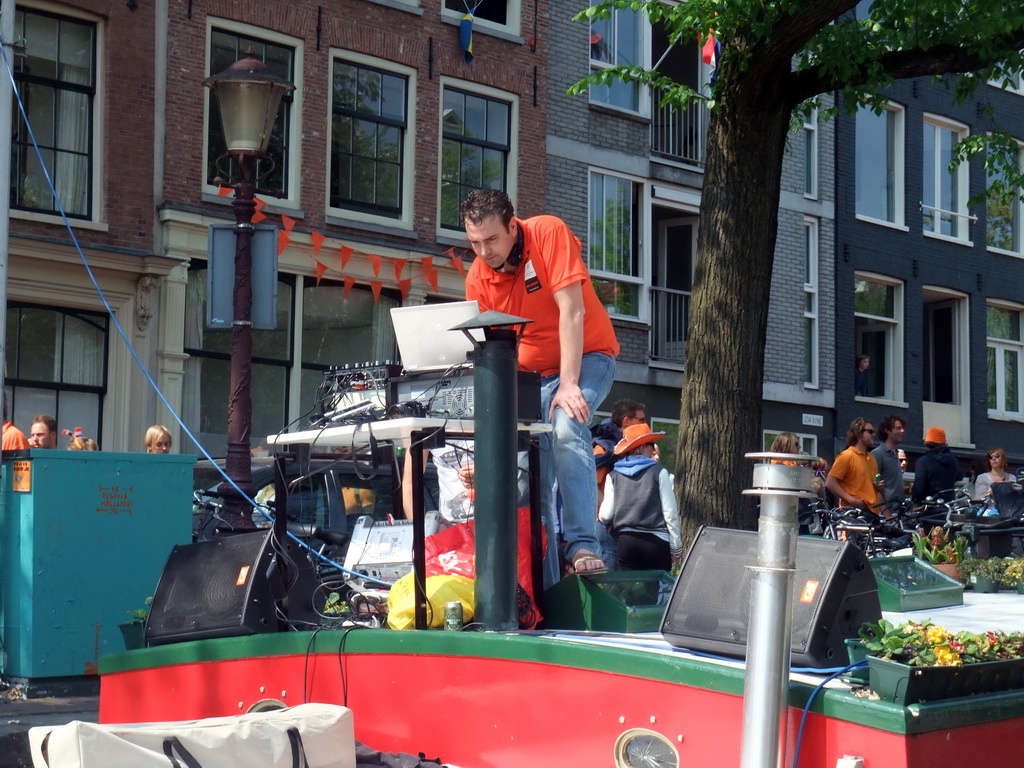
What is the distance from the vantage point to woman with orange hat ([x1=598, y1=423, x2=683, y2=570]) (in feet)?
27.2

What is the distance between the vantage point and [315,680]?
202 inches

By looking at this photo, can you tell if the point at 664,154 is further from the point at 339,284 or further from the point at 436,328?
the point at 436,328

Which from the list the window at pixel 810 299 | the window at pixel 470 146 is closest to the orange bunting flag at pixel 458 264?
the window at pixel 470 146

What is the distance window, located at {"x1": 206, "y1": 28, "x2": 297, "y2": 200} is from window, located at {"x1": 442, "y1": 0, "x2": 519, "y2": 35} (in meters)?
2.88

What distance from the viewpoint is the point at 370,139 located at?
1764 centimetres

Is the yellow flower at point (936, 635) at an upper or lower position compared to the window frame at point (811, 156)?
lower

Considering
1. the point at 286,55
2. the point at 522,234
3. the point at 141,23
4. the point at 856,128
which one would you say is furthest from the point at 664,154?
the point at 522,234

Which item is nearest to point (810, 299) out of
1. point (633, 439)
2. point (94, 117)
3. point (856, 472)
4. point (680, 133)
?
point (680, 133)

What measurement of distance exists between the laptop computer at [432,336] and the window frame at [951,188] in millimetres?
21023

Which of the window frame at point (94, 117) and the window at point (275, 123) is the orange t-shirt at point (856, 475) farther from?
the window frame at point (94, 117)

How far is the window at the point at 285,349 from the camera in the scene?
15992 millimetres

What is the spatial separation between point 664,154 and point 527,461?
1603cm

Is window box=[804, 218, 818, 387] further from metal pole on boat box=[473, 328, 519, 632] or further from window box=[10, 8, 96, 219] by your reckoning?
metal pole on boat box=[473, 328, 519, 632]

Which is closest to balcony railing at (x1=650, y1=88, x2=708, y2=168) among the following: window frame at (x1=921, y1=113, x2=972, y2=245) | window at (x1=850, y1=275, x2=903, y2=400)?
window at (x1=850, y1=275, x2=903, y2=400)
